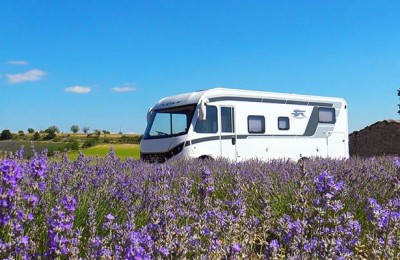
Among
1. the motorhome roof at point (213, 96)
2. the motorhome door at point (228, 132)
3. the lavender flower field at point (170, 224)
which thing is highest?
the motorhome roof at point (213, 96)

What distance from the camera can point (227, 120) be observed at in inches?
508

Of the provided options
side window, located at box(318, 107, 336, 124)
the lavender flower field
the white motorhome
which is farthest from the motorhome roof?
the lavender flower field

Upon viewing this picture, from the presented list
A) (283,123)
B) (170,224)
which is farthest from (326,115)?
(170,224)

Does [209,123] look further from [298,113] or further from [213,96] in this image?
[298,113]

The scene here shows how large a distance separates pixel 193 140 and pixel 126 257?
395 inches

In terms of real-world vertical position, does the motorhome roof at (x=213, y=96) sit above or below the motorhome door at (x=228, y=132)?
above

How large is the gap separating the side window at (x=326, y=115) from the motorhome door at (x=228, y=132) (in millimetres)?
4216

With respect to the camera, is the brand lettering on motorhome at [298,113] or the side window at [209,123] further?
the brand lettering on motorhome at [298,113]

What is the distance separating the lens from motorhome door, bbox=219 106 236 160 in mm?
12697

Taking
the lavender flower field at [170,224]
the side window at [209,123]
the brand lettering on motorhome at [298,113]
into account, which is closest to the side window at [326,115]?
the brand lettering on motorhome at [298,113]

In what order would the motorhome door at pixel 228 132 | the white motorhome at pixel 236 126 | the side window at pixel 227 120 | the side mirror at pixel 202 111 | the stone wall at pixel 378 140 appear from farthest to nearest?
the stone wall at pixel 378 140 → the side window at pixel 227 120 → the motorhome door at pixel 228 132 → the white motorhome at pixel 236 126 → the side mirror at pixel 202 111

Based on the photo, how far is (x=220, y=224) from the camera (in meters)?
3.04

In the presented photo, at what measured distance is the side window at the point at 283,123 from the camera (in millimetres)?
14352

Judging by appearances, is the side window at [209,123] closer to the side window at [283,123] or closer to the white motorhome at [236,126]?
the white motorhome at [236,126]
